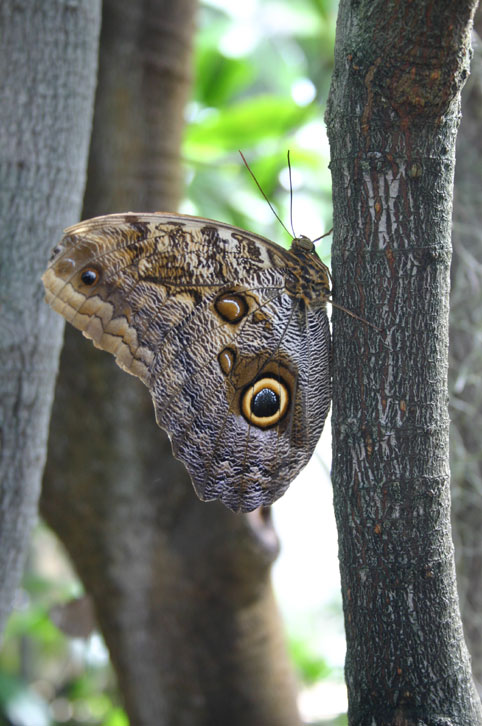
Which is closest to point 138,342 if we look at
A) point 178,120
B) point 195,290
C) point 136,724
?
point 195,290

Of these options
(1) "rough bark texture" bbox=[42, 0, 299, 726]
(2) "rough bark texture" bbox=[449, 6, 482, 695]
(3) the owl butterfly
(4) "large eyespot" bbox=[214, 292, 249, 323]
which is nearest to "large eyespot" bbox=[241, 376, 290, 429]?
(3) the owl butterfly

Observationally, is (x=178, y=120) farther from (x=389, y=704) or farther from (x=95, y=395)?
(x=389, y=704)

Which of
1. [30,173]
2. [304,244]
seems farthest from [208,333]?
[30,173]

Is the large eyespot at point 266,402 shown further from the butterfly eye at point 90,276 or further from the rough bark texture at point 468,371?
the rough bark texture at point 468,371

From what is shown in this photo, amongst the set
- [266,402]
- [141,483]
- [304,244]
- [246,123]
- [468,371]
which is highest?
[246,123]

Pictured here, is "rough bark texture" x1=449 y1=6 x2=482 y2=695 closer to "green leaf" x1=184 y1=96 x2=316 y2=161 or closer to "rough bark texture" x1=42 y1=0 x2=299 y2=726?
"rough bark texture" x1=42 y1=0 x2=299 y2=726

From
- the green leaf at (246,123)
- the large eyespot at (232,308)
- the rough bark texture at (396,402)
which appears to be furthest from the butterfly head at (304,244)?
the green leaf at (246,123)

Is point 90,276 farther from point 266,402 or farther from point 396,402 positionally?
point 396,402
